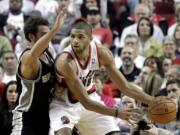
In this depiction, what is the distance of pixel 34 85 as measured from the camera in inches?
307

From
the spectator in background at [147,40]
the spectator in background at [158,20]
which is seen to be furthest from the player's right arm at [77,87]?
the spectator in background at [158,20]

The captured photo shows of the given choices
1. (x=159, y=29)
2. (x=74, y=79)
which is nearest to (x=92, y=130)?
(x=74, y=79)

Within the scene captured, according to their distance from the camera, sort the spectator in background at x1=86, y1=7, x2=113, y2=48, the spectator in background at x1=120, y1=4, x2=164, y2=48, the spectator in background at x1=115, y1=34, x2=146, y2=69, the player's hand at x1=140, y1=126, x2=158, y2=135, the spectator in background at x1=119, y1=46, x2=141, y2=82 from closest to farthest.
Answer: the player's hand at x1=140, y1=126, x2=158, y2=135 < the spectator in background at x1=119, y1=46, x2=141, y2=82 < the spectator in background at x1=115, y1=34, x2=146, y2=69 < the spectator in background at x1=86, y1=7, x2=113, y2=48 < the spectator in background at x1=120, y1=4, x2=164, y2=48

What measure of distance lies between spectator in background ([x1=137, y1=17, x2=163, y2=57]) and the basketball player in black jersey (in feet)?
16.4

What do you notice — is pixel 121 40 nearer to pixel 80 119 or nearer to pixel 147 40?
pixel 147 40

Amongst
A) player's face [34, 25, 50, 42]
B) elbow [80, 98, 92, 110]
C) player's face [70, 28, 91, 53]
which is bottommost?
elbow [80, 98, 92, 110]

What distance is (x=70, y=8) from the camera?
1413 centimetres

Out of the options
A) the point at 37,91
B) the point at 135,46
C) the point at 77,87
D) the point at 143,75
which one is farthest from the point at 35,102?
the point at 135,46

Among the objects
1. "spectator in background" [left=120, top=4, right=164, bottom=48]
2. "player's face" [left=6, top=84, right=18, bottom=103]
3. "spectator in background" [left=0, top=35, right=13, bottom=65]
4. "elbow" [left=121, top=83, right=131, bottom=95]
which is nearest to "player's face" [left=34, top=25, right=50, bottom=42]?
"elbow" [left=121, top=83, right=131, bottom=95]

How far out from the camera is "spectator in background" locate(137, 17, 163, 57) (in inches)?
503

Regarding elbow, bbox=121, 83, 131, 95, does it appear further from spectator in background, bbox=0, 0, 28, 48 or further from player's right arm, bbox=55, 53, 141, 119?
spectator in background, bbox=0, 0, 28, 48

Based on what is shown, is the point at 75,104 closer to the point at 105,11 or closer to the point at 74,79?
the point at 74,79

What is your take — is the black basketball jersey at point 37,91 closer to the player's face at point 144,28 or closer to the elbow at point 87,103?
the elbow at point 87,103

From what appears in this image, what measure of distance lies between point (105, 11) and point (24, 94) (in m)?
6.67
